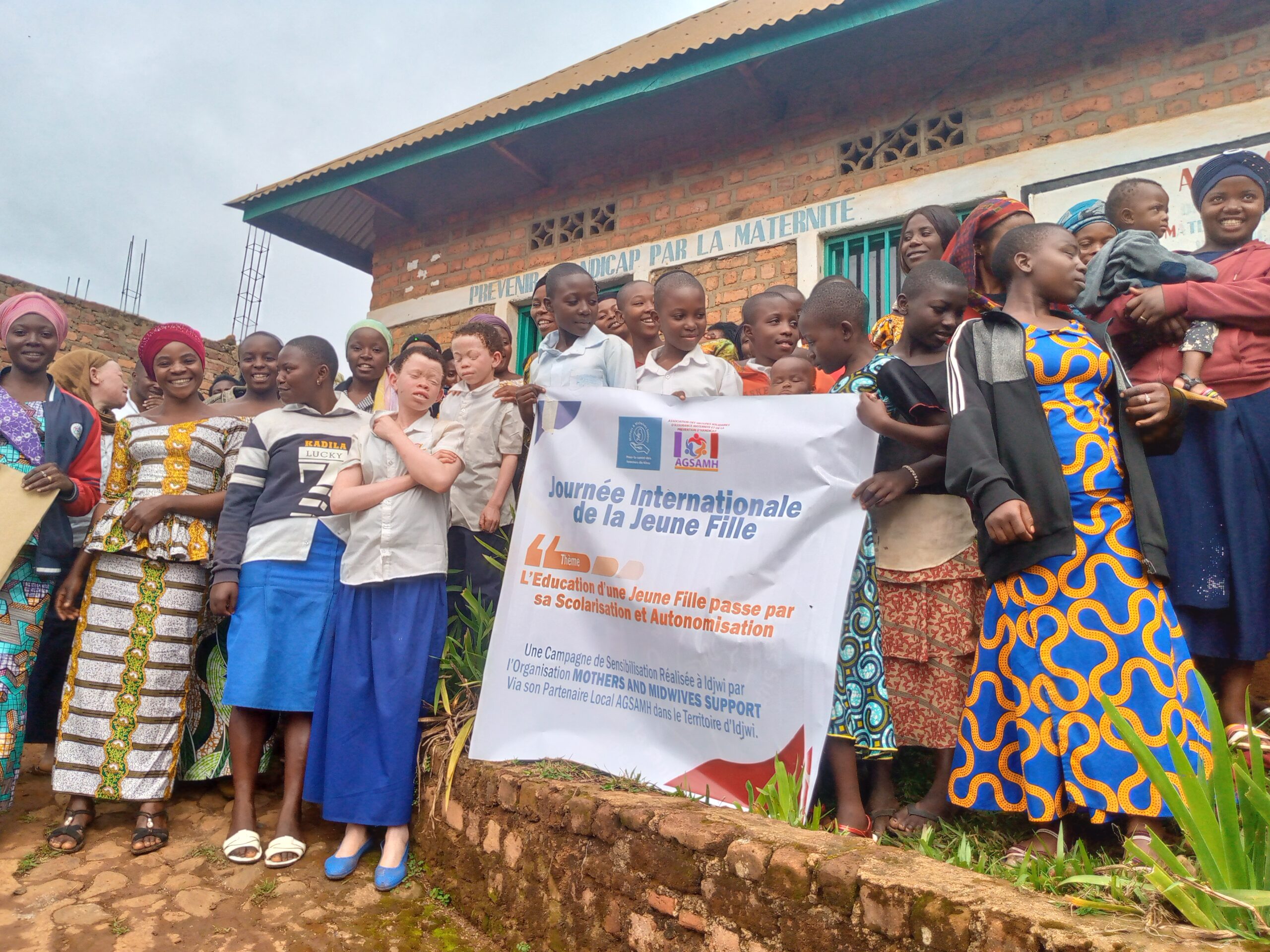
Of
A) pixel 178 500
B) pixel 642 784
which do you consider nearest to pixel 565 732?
pixel 642 784

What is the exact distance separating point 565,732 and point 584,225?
5745mm

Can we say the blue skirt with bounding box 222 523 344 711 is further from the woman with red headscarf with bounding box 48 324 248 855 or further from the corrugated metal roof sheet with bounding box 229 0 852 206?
the corrugated metal roof sheet with bounding box 229 0 852 206

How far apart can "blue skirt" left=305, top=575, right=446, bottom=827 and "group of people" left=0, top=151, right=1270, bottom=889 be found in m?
0.01

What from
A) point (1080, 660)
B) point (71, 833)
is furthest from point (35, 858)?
point (1080, 660)

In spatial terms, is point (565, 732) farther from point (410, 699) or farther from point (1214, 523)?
point (1214, 523)

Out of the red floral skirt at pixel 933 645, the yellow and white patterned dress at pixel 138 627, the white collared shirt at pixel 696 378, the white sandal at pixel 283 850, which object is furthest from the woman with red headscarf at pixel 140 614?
the red floral skirt at pixel 933 645

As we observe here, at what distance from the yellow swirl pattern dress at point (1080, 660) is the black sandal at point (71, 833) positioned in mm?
3189

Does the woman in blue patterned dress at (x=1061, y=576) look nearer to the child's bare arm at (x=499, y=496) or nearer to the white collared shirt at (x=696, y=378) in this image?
the white collared shirt at (x=696, y=378)

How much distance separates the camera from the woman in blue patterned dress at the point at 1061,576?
2139 millimetres

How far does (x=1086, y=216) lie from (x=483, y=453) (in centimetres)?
255

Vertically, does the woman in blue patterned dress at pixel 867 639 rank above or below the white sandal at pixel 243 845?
above

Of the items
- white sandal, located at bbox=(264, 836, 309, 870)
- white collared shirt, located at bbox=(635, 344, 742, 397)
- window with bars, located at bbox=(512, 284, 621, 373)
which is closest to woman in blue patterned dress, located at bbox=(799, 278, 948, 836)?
white collared shirt, located at bbox=(635, 344, 742, 397)

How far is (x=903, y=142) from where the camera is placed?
625 cm

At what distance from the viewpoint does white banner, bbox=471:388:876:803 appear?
8.49 feet
